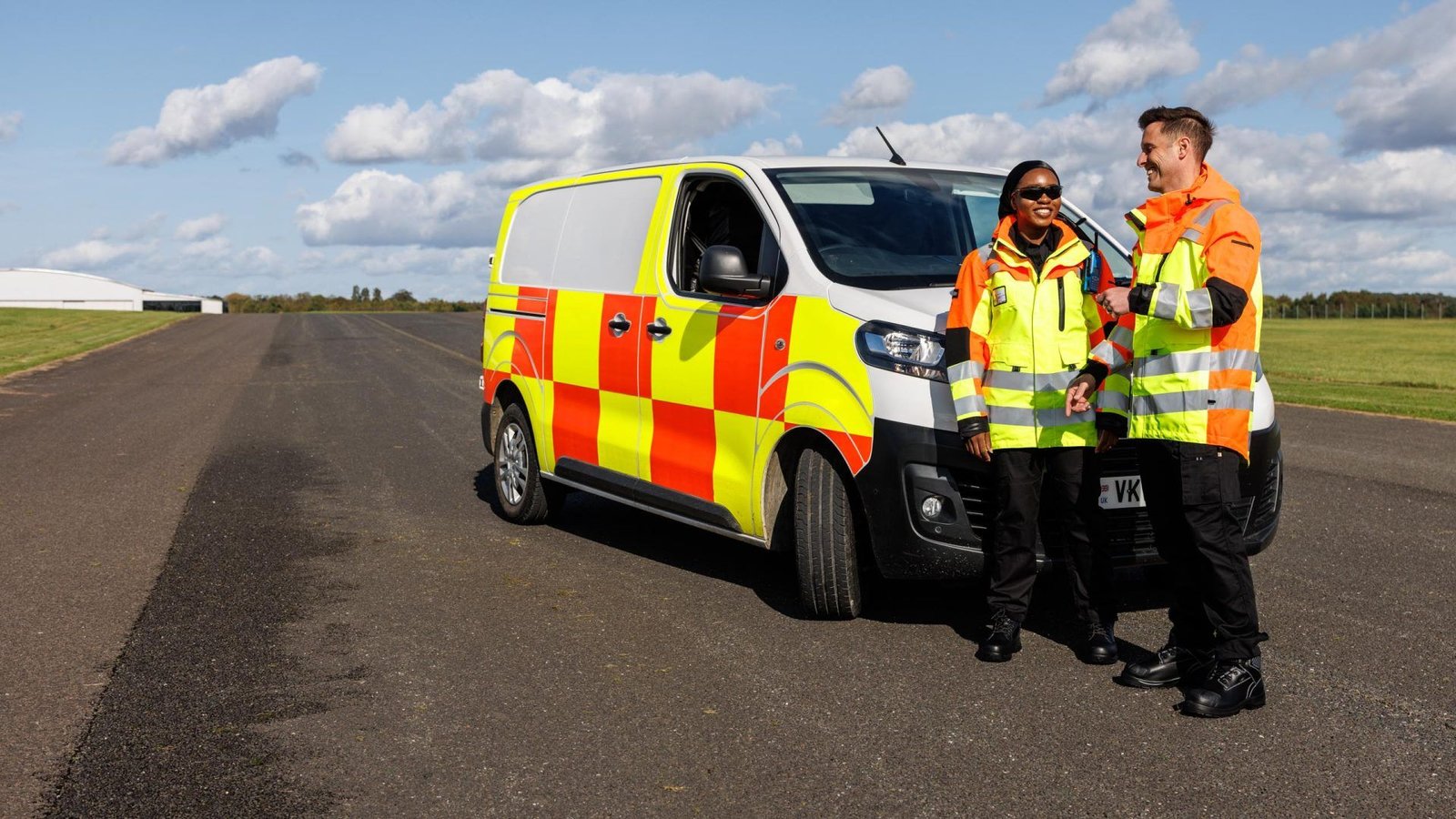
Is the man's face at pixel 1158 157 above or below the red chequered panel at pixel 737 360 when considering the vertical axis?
above

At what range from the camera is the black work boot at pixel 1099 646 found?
16.7ft

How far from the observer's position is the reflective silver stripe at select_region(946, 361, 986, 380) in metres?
4.95

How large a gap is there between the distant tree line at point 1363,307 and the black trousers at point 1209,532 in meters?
76.8

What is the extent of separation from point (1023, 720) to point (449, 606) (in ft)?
8.84

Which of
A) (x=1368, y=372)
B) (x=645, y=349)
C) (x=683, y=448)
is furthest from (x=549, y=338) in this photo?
(x=1368, y=372)

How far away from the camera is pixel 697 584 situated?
654cm

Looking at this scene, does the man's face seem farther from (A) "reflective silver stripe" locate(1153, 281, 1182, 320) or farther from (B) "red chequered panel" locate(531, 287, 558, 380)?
(B) "red chequered panel" locate(531, 287, 558, 380)

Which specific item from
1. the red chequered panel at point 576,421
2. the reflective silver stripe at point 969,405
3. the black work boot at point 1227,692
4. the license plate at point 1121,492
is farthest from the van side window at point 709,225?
the black work boot at point 1227,692

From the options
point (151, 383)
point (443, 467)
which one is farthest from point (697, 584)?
point (151, 383)

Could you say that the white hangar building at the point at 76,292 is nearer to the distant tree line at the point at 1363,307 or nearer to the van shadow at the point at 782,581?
the distant tree line at the point at 1363,307

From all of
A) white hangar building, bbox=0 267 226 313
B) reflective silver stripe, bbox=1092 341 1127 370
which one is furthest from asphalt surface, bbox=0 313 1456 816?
white hangar building, bbox=0 267 226 313

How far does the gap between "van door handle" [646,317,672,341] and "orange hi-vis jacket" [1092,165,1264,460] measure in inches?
97.2

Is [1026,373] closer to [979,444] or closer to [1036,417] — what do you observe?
[1036,417]

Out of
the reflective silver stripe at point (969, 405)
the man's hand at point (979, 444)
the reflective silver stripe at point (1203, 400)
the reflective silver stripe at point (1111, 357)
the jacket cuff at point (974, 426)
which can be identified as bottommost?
the man's hand at point (979, 444)
